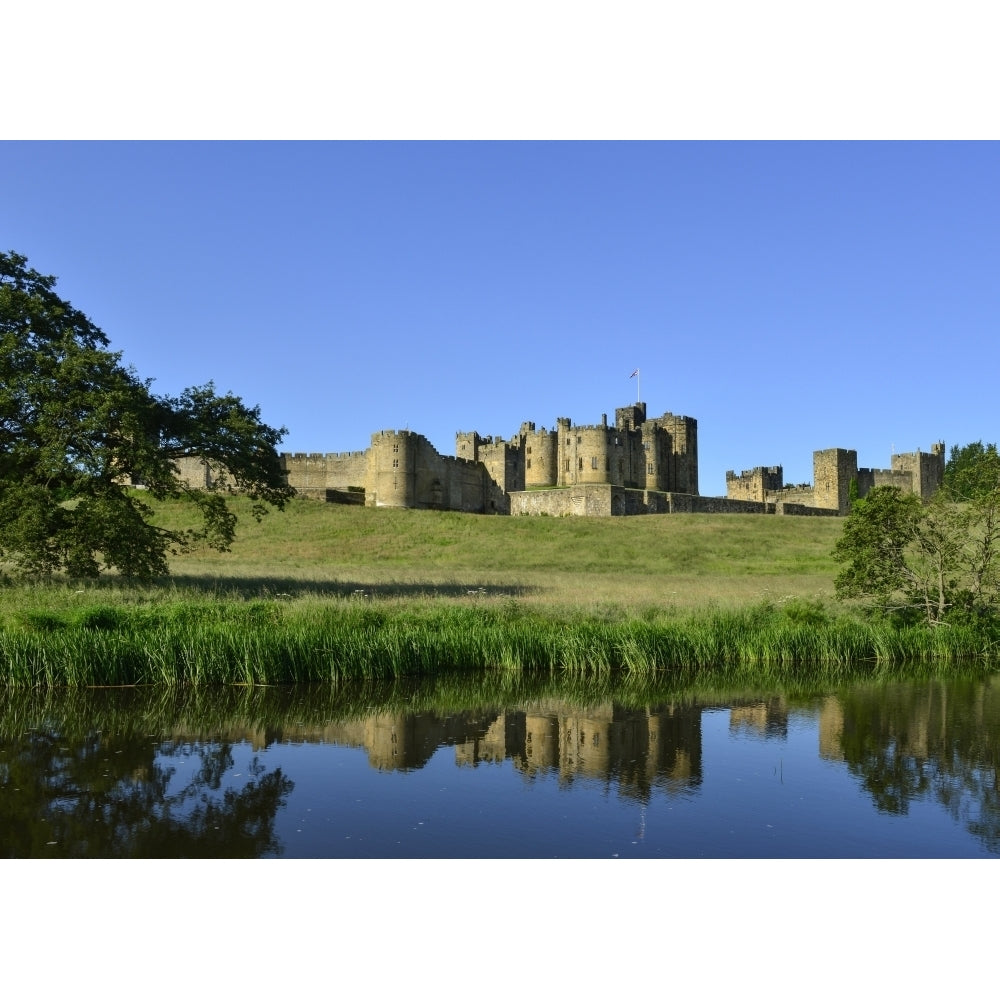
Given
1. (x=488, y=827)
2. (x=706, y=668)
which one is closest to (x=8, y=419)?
(x=706, y=668)

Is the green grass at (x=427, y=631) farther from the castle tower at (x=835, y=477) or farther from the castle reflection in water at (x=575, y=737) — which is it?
the castle tower at (x=835, y=477)

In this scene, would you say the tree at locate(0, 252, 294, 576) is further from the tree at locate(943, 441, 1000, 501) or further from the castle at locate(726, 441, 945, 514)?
the castle at locate(726, 441, 945, 514)

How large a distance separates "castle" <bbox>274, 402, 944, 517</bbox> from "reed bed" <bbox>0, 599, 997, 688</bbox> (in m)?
46.6

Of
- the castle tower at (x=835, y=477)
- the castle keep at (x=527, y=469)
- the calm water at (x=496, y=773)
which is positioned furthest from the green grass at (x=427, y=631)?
the castle tower at (x=835, y=477)

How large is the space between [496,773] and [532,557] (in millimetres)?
33232

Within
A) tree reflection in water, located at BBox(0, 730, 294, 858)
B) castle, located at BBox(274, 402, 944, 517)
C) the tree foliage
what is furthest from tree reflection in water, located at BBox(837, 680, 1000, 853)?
castle, located at BBox(274, 402, 944, 517)

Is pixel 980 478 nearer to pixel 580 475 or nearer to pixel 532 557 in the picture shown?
pixel 532 557

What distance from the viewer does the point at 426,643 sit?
670 inches

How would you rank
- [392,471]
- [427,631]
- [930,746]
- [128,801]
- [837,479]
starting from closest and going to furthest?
[128,801] < [930,746] < [427,631] < [392,471] < [837,479]

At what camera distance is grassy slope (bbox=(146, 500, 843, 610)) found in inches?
1068

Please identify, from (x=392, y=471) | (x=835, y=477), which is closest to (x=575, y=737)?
(x=392, y=471)

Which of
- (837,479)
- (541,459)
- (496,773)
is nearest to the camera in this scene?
(496,773)

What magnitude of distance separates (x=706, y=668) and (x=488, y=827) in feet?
34.2

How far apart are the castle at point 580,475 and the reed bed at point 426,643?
1835 inches
